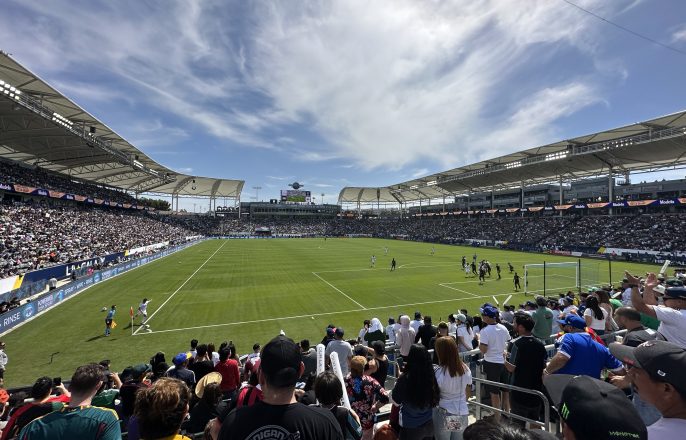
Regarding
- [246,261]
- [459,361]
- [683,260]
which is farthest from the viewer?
[246,261]

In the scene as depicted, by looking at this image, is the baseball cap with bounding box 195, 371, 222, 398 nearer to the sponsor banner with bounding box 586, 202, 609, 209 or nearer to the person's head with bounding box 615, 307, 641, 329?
the person's head with bounding box 615, 307, 641, 329

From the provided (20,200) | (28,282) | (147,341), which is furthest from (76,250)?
(147,341)

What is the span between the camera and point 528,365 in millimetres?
5051

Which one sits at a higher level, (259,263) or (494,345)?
(494,345)

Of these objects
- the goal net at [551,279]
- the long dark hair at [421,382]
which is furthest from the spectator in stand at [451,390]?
the goal net at [551,279]

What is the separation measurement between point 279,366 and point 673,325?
583 cm

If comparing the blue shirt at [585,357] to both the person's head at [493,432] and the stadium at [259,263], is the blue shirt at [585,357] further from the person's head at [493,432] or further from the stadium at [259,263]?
the person's head at [493,432]

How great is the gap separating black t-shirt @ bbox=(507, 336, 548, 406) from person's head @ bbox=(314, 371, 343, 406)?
11.7ft

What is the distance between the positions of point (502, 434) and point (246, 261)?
139 ft

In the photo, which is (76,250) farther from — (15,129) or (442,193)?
(442,193)

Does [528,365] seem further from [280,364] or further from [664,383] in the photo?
[280,364]

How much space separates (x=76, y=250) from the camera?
34.0m

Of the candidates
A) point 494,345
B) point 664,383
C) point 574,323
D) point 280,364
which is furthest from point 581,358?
point 280,364

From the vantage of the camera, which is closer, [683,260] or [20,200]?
[683,260]
